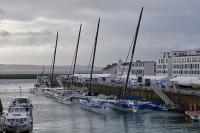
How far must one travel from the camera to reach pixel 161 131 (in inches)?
2798

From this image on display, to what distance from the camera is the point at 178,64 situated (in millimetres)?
169000

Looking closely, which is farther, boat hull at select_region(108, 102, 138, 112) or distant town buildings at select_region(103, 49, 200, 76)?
distant town buildings at select_region(103, 49, 200, 76)

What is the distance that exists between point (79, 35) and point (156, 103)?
46532 mm

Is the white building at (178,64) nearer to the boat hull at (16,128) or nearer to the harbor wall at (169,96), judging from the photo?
the harbor wall at (169,96)

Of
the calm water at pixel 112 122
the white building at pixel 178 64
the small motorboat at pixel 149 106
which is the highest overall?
the white building at pixel 178 64

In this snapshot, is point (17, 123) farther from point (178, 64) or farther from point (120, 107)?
point (178, 64)

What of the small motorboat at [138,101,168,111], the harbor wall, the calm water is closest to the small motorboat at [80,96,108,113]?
the calm water

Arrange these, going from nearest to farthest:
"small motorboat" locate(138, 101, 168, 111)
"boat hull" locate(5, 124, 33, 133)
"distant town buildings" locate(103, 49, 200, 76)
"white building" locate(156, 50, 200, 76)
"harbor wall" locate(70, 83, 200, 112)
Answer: "boat hull" locate(5, 124, 33, 133) < "harbor wall" locate(70, 83, 200, 112) < "small motorboat" locate(138, 101, 168, 111) < "white building" locate(156, 50, 200, 76) < "distant town buildings" locate(103, 49, 200, 76)

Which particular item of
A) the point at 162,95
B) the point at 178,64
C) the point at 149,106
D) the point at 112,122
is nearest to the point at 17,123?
the point at 112,122

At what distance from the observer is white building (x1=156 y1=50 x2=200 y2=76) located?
160 metres

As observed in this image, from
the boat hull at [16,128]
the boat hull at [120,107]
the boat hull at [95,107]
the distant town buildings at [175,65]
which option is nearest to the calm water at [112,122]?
the boat hull at [95,107]

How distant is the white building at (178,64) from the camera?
15962 cm

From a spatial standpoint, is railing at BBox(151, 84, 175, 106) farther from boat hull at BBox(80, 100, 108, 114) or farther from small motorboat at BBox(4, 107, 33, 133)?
small motorboat at BBox(4, 107, 33, 133)

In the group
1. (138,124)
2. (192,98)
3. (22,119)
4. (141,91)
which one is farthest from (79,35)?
(22,119)
